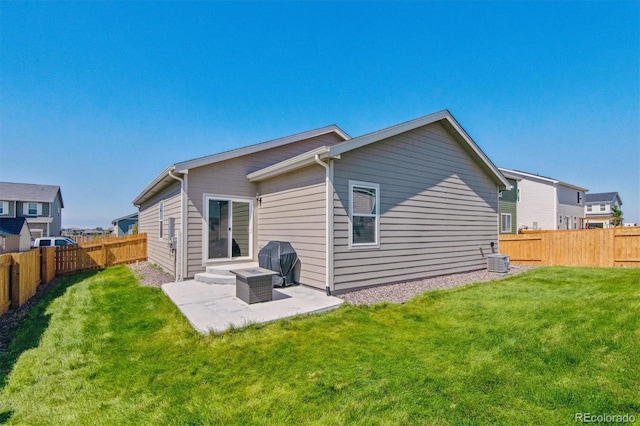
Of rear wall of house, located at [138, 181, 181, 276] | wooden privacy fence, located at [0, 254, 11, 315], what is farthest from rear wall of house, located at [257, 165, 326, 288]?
wooden privacy fence, located at [0, 254, 11, 315]

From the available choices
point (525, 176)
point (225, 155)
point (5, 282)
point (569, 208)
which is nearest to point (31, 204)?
point (5, 282)

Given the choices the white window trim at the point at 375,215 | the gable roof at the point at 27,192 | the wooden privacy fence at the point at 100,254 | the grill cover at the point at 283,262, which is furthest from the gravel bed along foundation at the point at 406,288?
the gable roof at the point at 27,192

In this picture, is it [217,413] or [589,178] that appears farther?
[589,178]

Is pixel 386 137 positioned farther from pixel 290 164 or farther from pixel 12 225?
pixel 12 225

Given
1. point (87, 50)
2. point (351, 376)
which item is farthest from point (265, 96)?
point (351, 376)

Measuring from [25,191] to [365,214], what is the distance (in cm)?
3687

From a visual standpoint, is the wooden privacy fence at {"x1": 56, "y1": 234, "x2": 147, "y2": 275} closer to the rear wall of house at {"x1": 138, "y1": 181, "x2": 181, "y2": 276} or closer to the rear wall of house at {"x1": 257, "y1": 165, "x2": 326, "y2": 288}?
the rear wall of house at {"x1": 138, "y1": 181, "x2": 181, "y2": 276}

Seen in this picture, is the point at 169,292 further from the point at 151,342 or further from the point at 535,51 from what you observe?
the point at 535,51

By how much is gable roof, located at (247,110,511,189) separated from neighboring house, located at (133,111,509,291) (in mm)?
30

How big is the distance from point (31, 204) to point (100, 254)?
2546cm

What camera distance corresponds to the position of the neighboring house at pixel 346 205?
6.57 meters

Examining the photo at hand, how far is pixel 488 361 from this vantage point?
3359mm

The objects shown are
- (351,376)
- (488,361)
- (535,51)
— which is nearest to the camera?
(351,376)
